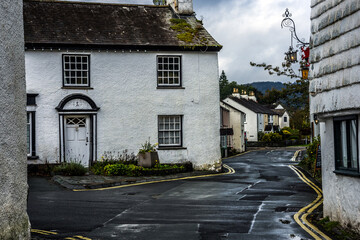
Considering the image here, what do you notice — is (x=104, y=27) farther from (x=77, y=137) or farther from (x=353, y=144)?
(x=353, y=144)

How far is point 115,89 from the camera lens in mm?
22922

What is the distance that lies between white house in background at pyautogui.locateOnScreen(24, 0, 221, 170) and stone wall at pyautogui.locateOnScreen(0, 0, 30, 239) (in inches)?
603

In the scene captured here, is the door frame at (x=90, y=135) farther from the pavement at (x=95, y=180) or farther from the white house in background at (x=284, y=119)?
the white house in background at (x=284, y=119)

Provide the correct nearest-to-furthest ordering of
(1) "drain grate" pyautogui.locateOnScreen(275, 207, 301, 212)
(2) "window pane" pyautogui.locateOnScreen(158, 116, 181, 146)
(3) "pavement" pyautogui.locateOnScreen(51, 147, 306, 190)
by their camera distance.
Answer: (1) "drain grate" pyautogui.locateOnScreen(275, 207, 301, 212)
(3) "pavement" pyautogui.locateOnScreen(51, 147, 306, 190)
(2) "window pane" pyautogui.locateOnScreen(158, 116, 181, 146)

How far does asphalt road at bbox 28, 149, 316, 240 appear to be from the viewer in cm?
925

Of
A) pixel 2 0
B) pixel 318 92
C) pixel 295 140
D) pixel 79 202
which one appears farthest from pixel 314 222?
pixel 295 140

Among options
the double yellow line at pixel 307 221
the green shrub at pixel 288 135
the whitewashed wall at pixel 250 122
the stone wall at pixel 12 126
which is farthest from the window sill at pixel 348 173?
the green shrub at pixel 288 135

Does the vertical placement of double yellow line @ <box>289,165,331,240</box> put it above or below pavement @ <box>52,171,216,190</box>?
below

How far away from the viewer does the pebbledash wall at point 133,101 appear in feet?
72.6

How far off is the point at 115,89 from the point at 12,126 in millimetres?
16215

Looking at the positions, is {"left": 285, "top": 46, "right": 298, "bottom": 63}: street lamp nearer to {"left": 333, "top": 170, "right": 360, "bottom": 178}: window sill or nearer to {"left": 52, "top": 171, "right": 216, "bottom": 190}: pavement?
{"left": 52, "top": 171, "right": 216, "bottom": 190}: pavement

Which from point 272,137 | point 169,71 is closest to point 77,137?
point 169,71

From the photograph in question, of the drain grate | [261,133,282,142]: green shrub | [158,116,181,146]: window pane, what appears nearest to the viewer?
the drain grate

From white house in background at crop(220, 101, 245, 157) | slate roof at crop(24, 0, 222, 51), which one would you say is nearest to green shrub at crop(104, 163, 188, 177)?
slate roof at crop(24, 0, 222, 51)
